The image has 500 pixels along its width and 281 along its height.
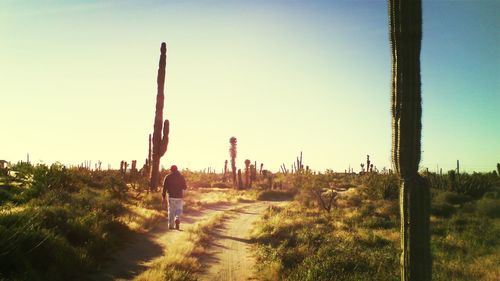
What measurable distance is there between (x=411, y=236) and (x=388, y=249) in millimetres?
5219

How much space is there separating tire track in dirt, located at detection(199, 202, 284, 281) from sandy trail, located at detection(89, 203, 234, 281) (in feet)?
4.22

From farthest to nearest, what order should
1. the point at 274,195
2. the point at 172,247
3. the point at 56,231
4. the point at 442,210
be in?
1. the point at 274,195
2. the point at 442,210
3. the point at 172,247
4. the point at 56,231

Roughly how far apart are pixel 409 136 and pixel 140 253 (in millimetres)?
7277

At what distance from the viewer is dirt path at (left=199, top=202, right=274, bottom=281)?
29.2 feet

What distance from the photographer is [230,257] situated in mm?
10578

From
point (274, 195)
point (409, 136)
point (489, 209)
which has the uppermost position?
point (409, 136)

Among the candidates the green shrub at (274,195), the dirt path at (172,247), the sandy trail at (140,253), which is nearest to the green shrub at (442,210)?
the dirt path at (172,247)

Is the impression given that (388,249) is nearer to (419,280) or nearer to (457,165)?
(419,280)

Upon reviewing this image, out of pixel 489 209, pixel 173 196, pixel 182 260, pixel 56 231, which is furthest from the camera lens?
pixel 489 209

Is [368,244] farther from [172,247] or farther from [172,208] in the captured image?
[172,208]

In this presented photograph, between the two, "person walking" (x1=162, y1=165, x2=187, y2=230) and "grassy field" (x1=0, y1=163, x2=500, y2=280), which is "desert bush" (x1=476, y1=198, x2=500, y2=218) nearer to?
"grassy field" (x1=0, y1=163, x2=500, y2=280)

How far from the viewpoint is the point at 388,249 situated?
1132cm

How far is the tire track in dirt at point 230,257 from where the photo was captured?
8898 millimetres

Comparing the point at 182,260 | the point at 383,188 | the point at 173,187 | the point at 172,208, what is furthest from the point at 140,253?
the point at 383,188
